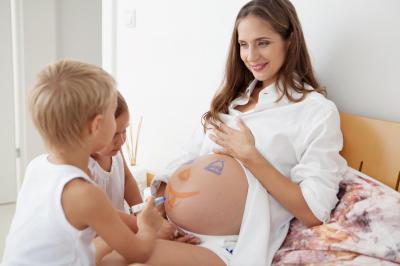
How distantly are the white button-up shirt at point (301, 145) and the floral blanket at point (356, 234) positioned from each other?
54mm

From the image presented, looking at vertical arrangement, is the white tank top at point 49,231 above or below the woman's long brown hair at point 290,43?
below

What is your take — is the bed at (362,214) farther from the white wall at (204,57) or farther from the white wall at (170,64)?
the white wall at (170,64)

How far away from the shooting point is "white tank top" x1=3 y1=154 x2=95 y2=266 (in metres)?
0.96

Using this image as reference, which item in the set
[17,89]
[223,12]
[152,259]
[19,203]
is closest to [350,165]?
[152,259]

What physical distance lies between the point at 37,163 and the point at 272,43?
33.2 inches

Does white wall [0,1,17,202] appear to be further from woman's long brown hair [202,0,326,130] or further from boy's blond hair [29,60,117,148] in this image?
boy's blond hair [29,60,117,148]

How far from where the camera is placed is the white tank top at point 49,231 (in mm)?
963

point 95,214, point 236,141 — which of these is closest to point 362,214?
point 236,141

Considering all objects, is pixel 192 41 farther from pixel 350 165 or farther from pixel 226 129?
pixel 350 165

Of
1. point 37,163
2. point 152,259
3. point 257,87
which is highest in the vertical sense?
point 257,87

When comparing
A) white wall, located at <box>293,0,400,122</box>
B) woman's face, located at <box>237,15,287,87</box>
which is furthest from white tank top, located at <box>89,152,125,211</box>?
white wall, located at <box>293,0,400,122</box>

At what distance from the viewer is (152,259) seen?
3.82ft

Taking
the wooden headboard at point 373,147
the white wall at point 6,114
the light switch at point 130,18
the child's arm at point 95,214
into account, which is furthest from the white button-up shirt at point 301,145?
the white wall at point 6,114

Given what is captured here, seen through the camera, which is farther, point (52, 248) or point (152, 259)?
point (152, 259)
